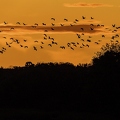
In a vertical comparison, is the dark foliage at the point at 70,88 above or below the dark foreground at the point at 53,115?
above

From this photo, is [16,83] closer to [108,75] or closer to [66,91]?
[66,91]

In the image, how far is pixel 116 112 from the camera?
3954 inches

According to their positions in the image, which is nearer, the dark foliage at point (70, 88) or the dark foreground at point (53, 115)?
Answer: the dark foreground at point (53, 115)

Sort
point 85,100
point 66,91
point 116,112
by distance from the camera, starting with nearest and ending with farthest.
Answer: point 116,112, point 85,100, point 66,91

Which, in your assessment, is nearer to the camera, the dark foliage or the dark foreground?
the dark foreground

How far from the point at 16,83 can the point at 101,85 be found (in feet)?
64.0

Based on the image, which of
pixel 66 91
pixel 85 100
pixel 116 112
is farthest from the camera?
pixel 66 91

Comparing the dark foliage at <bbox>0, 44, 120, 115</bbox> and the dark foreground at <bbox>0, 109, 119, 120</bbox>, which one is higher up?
the dark foliage at <bbox>0, 44, 120, 115</bbox>

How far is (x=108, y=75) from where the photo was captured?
102750 mm

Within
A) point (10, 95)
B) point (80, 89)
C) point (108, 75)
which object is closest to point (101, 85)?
point (108, 75)

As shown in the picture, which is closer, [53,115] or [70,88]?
[53,115]

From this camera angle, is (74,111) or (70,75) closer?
(74,111)

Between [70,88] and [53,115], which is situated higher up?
Result: [70,88]

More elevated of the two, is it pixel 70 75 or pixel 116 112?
pixel 70 75
